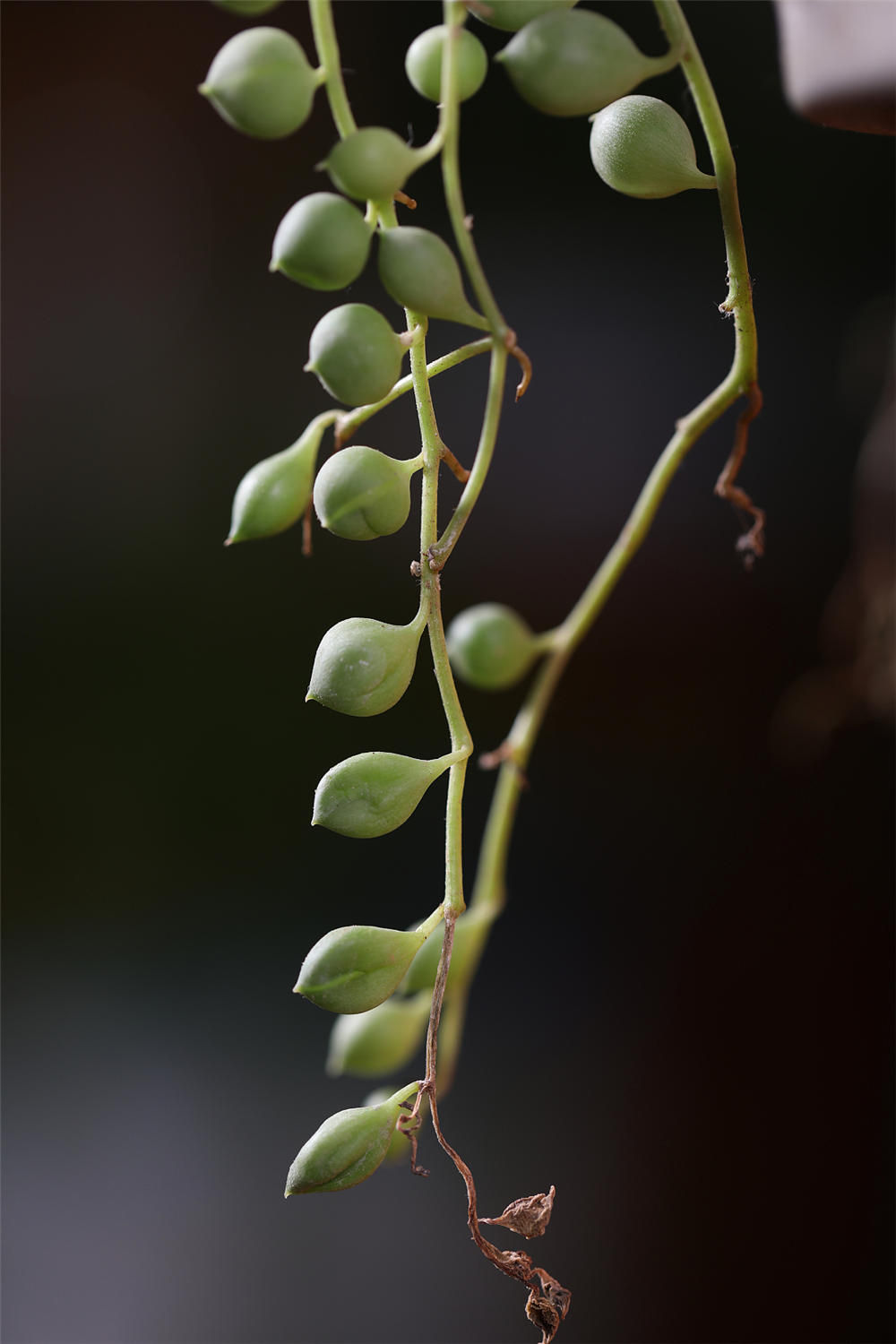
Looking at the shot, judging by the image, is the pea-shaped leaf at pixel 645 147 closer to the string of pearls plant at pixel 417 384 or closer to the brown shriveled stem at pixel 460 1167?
the string of pearls plant at pixel 417 384

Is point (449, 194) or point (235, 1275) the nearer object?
point (449, 194)

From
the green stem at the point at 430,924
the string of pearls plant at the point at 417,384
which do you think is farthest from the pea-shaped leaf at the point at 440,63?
the green stem at the point at 430,924

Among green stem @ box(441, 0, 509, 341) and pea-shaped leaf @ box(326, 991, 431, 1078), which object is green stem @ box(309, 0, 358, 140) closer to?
green stem @ box(441, 0, 509, 341)

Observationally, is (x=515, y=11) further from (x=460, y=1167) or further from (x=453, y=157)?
(x=460, y=1167)

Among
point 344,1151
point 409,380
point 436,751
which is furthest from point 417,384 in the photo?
point 436,751

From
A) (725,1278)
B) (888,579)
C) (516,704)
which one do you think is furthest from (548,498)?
Result: (725,1278)

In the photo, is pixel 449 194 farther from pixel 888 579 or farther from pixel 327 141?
pixel 327 141

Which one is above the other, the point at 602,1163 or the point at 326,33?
the point at 326,33
